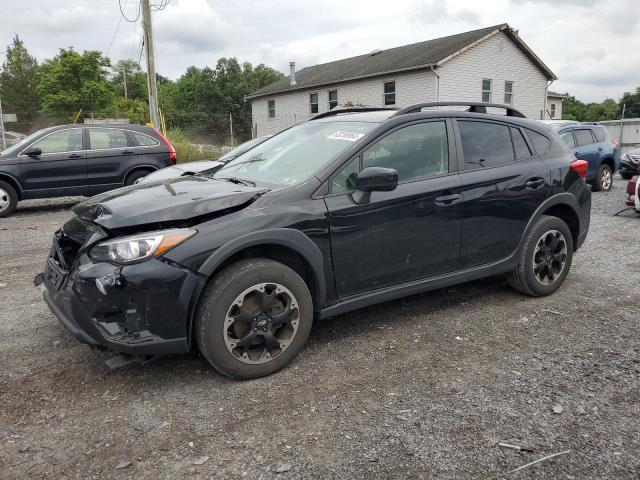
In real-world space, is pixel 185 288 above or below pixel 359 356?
above

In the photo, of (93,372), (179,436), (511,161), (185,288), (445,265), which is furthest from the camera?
(511,161)

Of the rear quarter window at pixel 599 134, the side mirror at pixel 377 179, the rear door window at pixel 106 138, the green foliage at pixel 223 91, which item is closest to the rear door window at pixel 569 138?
the rear quarter window at pixel 599 134

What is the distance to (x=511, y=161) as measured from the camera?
4.49 meters

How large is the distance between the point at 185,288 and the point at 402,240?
5.25ft

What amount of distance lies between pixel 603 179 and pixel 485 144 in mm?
9972

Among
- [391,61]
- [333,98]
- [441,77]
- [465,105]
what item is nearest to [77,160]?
[465,105]

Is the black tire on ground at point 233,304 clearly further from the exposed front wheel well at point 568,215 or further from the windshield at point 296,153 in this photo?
the exposed front wheel well at point 568,215

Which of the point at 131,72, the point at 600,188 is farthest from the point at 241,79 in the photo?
the point at 600,188

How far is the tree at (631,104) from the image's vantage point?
56.4 metres

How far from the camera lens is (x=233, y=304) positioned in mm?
3127

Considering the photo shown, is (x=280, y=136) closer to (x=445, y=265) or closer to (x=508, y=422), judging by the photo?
(x=445, y=265)

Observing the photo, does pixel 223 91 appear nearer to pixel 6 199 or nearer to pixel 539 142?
pixel 6 199

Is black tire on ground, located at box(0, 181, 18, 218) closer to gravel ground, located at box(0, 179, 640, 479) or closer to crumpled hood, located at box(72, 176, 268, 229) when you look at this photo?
gravel ground, located at box(0, 179, 640, 479)

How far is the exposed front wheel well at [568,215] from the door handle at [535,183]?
289mm
